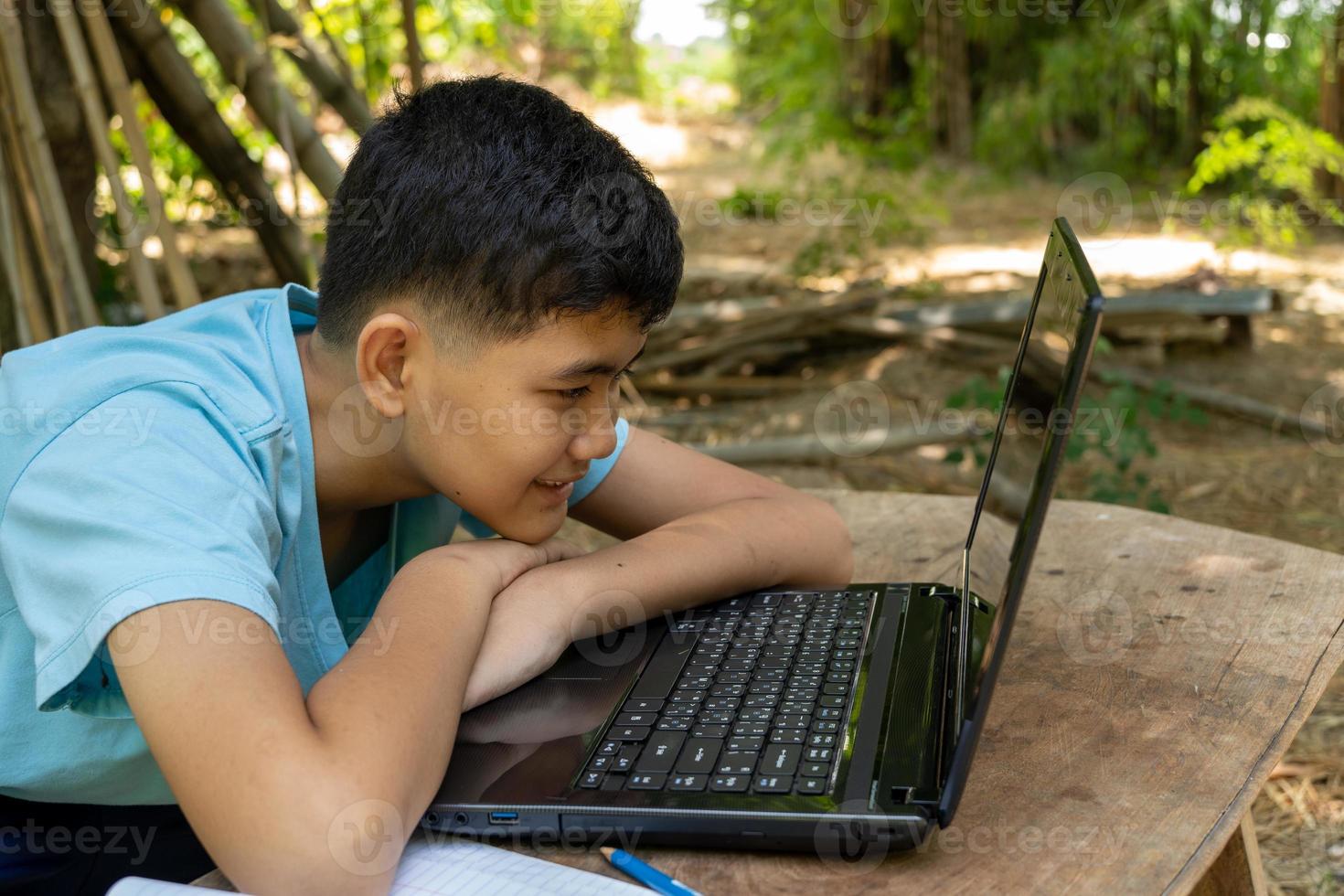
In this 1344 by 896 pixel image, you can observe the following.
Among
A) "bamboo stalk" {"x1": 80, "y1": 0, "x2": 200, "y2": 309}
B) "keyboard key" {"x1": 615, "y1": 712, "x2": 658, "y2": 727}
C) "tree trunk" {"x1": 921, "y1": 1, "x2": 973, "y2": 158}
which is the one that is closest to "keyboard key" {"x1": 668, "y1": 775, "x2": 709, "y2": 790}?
"keyboard key" {"x1": 615, "y1": 712, "x2": 658, "y2": 727}

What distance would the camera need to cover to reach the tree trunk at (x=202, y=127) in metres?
2.61

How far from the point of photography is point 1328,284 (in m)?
5.58

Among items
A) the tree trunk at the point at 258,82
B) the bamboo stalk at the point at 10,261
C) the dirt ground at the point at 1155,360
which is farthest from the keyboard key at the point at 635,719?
the tree trunk at the point at 258,82

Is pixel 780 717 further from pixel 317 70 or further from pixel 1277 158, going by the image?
pixel 1277 158

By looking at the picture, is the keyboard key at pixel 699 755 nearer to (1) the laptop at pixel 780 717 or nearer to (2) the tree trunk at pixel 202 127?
(1) the laptop at pixel 780 717

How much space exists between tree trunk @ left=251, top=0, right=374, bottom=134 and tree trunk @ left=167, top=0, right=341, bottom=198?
116 mm

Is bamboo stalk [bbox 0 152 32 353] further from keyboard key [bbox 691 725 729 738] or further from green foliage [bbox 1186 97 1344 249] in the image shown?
green foliage [bbox 1186 97 1344 249]

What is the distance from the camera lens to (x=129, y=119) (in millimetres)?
2359

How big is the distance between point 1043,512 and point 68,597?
72 cm

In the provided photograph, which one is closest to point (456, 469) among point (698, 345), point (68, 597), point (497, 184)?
point (497, 184)

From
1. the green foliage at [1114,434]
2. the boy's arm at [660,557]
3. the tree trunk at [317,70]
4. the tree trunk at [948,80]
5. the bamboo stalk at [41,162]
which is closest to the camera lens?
the boy's arm at [660,557]

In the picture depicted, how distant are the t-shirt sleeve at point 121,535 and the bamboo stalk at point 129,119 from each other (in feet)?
4.56

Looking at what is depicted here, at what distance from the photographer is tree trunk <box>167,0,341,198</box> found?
104 inches

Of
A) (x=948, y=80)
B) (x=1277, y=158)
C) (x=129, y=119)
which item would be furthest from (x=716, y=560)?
(x=948, y=80)
